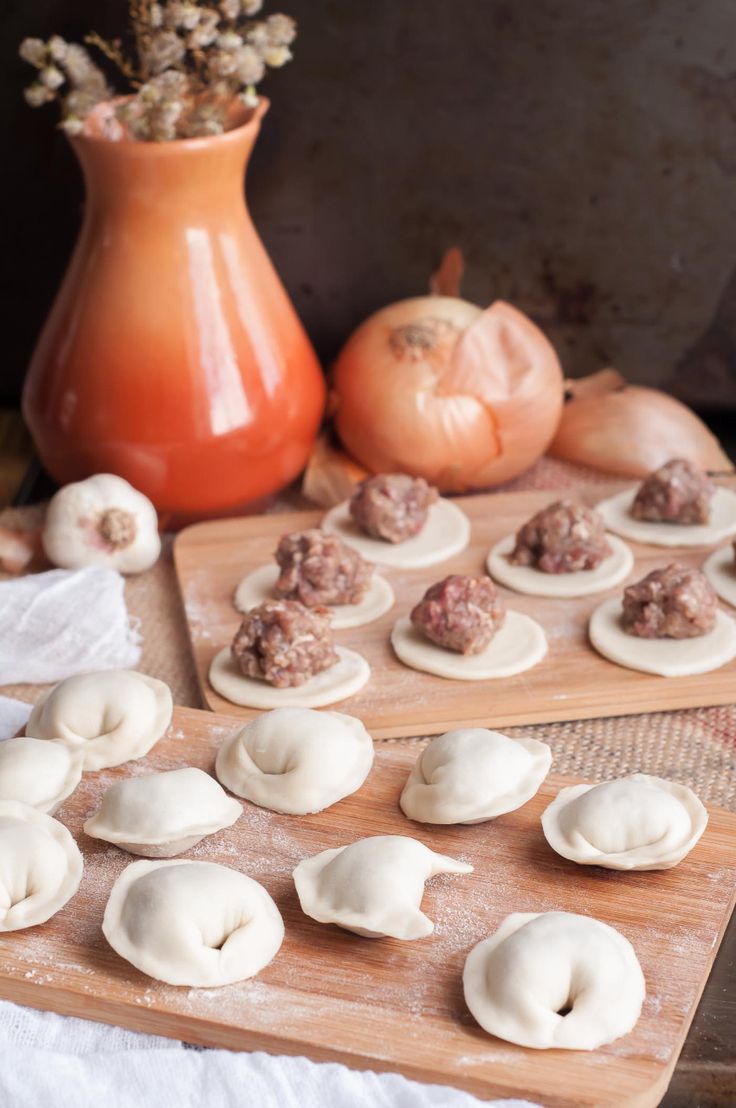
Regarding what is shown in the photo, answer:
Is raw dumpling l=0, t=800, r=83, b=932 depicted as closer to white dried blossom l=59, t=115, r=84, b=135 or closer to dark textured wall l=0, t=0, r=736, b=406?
white dried blossom l=59, t=115, r=84, b=135

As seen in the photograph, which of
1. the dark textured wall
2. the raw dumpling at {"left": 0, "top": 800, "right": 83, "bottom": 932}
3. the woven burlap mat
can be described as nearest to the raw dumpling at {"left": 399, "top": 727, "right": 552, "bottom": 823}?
the woven burlap mat

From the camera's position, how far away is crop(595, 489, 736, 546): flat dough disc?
8.65ft

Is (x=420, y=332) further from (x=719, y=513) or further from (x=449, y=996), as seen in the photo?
(x=449, y=996)

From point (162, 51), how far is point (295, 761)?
1.48m

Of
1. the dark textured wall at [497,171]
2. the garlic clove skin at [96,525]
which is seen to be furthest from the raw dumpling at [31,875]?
the dark textured wall at [497,171]

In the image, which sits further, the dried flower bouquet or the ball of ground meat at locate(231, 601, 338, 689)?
the dried flower bouquet

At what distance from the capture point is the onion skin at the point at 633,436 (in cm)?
302

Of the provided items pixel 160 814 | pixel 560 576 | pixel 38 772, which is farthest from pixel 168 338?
pixel 160 814

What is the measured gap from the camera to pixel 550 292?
3.27 metres

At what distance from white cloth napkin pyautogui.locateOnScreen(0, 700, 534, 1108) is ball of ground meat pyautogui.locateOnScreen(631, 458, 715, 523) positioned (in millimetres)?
1561

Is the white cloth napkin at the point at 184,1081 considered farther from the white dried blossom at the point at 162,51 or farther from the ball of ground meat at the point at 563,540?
the white dried blossom at the point at 162,51

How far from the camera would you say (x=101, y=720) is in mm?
1913

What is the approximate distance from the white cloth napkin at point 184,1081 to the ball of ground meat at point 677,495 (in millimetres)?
1561

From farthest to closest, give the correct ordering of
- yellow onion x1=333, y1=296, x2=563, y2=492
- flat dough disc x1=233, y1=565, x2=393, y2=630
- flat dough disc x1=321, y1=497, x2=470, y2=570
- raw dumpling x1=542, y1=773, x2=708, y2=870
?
yellow onion x1=333, y1=296, x2=563, y2=492
flat dough disc x1=321, y1=497, x2=470, y2=570
flat dough disc x1=233, y1=565, x2=393, y2=630
raw dumpling x1=542, y1=773, x2=708, y2=870
